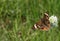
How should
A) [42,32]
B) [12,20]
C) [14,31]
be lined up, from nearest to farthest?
[42,32]
[14,31]
[12,20]

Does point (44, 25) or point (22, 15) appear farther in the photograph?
point (22, 15)

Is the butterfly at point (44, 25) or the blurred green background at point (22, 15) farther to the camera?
the blurred green background at point (22, 15)

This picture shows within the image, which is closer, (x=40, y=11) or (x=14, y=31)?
(x=14, y=31)

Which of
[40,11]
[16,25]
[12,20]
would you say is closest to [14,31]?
[16,25]

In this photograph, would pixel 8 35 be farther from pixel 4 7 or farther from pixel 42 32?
pixel 4 7

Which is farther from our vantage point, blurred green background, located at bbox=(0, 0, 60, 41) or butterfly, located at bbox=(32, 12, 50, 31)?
blurred green background, located at bbox=(0, 0, 60, 41)

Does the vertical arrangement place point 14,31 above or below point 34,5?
below

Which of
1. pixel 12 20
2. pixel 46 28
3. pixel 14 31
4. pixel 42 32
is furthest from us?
pixel 12 20
